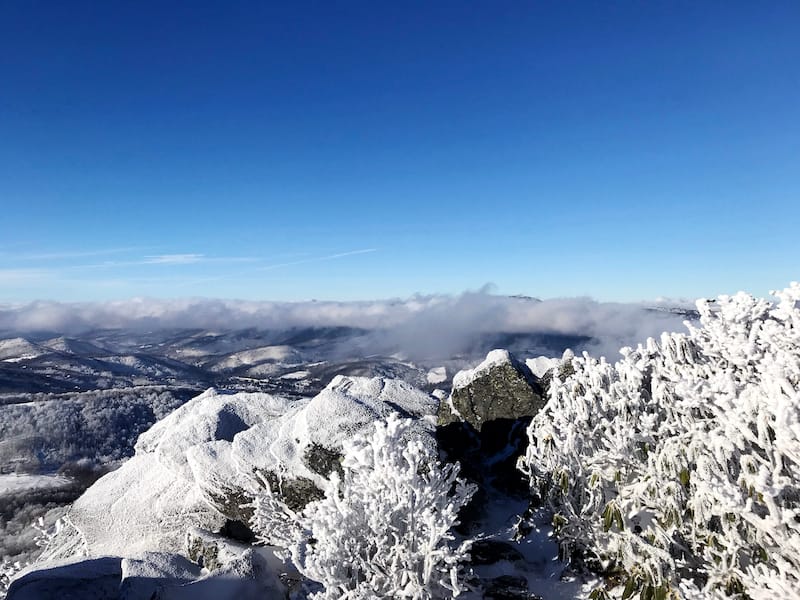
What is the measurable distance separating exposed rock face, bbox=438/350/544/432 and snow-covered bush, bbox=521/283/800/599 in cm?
1029

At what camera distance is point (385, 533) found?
480 inches

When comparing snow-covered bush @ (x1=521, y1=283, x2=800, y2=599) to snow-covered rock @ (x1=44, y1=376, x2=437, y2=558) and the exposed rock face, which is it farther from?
the exposed rock face

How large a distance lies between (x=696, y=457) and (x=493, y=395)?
53.4 ft

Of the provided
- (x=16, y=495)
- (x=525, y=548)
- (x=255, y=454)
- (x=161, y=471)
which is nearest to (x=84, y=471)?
(x=16, y=495)

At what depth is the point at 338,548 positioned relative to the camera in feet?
38.4

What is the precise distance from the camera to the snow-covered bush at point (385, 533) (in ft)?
37.7

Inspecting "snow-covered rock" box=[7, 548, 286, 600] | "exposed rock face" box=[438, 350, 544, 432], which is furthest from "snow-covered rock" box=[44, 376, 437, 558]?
"snow-covered rock" box=[7, 548, 286, 600]

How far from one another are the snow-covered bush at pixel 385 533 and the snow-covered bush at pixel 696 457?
404 centimetres

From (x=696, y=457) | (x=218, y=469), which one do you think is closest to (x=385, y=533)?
(x=696, y=457)

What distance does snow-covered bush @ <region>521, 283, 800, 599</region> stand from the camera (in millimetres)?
8500

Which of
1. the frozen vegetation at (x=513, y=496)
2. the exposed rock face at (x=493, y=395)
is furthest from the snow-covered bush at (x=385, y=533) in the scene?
the exposed rock face at (x=493, y=395)

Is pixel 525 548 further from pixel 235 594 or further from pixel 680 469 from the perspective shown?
pixel 235 594

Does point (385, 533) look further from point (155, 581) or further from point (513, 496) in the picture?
point (513, 496)

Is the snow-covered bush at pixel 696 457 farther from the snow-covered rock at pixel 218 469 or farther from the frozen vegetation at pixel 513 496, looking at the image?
the snow-covered rock at pixel 218 469
